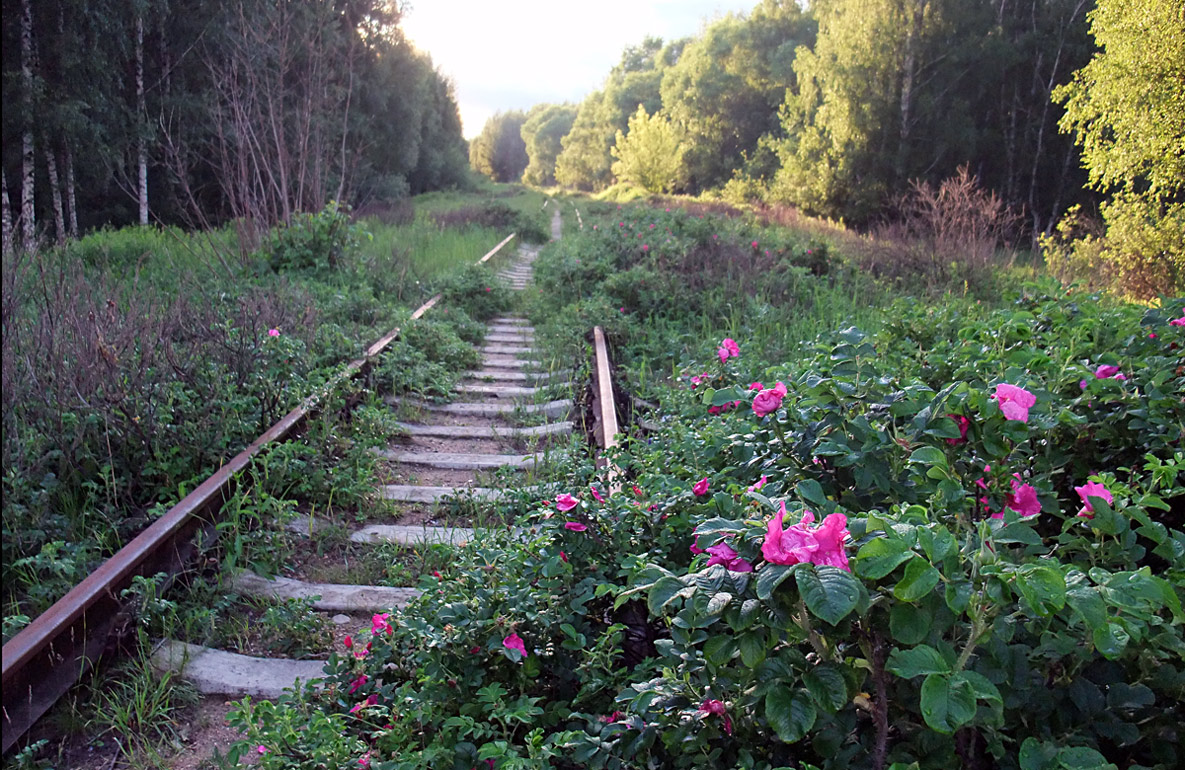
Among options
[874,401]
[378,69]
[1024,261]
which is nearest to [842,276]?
[1024,261]

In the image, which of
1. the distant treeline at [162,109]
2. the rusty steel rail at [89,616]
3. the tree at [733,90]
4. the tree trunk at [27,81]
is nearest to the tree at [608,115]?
the tree at [733,90]

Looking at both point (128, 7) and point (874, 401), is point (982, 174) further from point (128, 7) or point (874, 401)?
point (874, 401)

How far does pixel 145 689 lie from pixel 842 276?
30.6ft

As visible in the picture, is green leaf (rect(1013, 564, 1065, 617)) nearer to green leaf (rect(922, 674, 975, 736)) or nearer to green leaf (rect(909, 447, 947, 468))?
green leaf (rect(922, 674, 975, 736))

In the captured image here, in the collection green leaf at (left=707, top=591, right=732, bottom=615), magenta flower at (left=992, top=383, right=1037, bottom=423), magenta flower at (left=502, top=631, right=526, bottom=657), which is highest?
magenta flower at (left=992, top=383, right=1037, bottom=423)

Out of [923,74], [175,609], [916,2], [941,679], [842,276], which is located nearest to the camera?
[941,679]

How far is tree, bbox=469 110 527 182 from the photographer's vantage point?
353ft

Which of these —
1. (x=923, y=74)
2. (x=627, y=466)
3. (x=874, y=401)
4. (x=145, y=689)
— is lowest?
(x=145, y=689)

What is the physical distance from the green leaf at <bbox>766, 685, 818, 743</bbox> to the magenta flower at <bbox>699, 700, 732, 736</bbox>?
258 millimetres

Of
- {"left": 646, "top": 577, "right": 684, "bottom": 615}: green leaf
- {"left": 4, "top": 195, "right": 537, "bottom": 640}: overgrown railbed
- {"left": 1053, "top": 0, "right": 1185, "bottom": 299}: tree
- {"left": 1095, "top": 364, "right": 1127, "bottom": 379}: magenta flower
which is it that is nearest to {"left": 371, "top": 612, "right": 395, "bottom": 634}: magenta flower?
{"left": 4, "top": 195, "right": 537, "bottom": 640}: overgrown railbed

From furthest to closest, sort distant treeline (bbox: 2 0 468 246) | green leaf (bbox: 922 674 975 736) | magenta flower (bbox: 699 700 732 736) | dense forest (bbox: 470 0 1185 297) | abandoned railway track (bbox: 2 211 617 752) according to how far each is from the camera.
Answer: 1. distant treeline (bbox: 2 0 468 246)
2. dense forest (bbox: 470 0 1185 297)
3. abandoned railway track (bbox: 2 211 617 752)
4. magenta flower (bbox: 699 700 732 736)
5. green leaf (bbox: 922 674 975 736)

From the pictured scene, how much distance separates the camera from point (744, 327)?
23.2 feet

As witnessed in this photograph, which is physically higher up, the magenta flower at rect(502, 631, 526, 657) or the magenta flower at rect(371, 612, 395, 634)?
the magenta flower at rect(502, 631, 526, 657)

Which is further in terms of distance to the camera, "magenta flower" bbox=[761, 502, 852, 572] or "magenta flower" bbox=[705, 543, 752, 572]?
"magenta flower" bbox=[705, 543, 752, 572]
